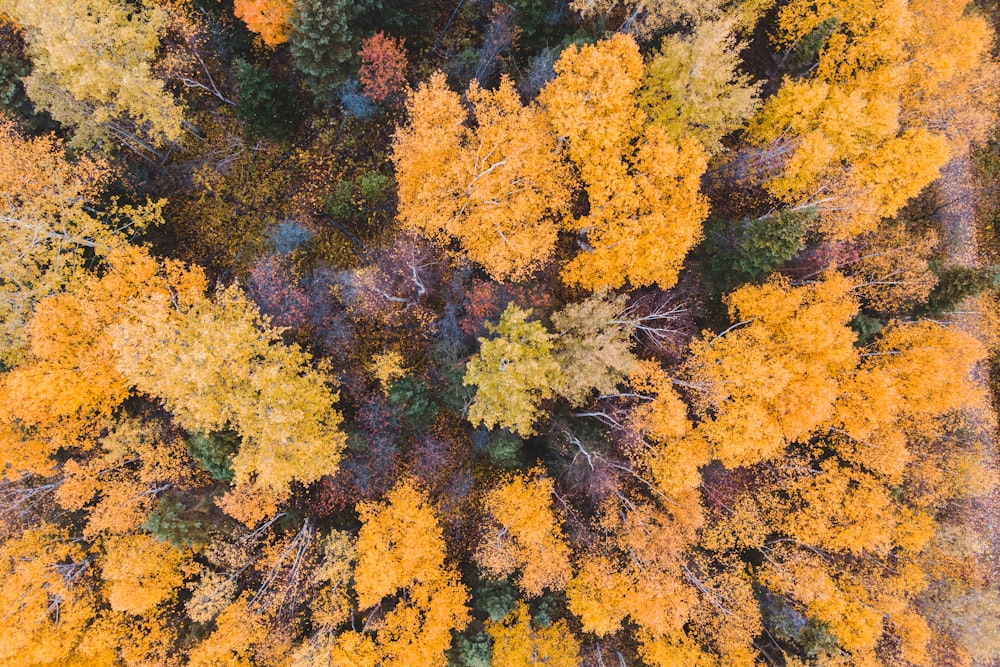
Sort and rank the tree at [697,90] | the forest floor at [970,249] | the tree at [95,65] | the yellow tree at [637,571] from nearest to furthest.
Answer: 1. the tree at [697,90]
2. the tree at [95,65]
3. the yellow tree at [637,571]
4. the forest floor at [970,249]

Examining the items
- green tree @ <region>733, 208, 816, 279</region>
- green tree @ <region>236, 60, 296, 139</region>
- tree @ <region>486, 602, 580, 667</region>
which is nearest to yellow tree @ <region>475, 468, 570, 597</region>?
tree @ <region>486, 602, 580, 667</region>

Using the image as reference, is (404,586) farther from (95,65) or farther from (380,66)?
(95,65)

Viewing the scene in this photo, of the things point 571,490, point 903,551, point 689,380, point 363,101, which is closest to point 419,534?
point 571,490

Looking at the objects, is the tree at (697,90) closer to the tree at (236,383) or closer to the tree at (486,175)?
the tree at (486,175)

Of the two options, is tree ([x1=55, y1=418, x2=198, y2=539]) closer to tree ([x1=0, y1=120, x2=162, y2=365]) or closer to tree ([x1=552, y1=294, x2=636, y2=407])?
tree ([x1=0, y1=120, x2=162, y2=365])

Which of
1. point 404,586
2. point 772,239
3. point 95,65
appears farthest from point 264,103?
point 772,239

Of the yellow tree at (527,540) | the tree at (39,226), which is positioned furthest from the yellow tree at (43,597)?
the yellow tree at (527,540)

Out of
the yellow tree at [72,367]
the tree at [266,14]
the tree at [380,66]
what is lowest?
the yellow tree at [72,367]

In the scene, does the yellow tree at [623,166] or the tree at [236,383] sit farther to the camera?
the yellow tree at [623,166]
